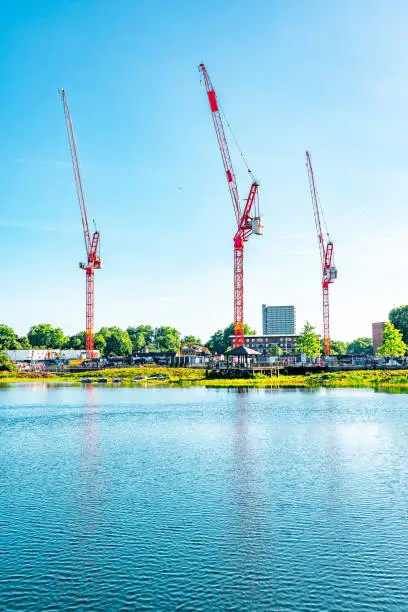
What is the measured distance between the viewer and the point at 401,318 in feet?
607

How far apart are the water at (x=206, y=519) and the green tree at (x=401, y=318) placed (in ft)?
453

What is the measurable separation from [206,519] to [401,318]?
172 meters

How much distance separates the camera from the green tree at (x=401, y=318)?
593 feet

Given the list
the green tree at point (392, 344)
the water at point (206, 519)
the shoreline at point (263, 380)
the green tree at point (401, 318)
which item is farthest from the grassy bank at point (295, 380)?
the green tree at point (401, 318)

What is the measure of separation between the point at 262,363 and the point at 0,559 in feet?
362

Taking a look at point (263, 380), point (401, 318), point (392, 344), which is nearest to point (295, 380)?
point (263, 380)

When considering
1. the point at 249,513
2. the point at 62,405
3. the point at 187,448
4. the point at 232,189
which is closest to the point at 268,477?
the point at 249,513

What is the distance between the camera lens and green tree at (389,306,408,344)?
181 m

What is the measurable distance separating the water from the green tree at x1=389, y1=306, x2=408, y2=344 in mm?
137967

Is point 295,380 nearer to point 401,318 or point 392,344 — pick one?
point 392,344

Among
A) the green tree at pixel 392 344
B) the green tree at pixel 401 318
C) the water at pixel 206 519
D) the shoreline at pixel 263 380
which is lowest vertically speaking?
the water at pixel 206 519

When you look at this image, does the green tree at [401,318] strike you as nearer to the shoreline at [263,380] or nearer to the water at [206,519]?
the shoreline at [263,380]

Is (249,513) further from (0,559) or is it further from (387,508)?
(0,559)

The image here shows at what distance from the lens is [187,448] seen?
41.7 m
